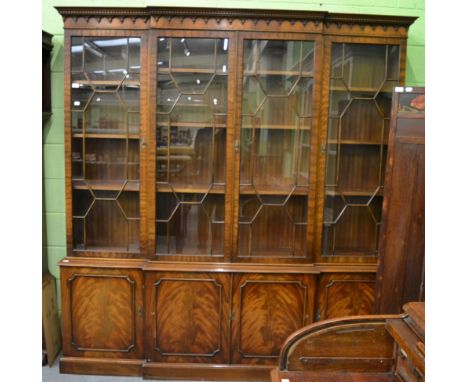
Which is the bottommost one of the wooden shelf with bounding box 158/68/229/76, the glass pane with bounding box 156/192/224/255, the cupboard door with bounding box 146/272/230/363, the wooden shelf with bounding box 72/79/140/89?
the cupboard door with bounding box 146/272/230/363

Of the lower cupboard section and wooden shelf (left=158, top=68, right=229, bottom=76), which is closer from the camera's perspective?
wooden shelf (left=158, top=68, right=229, bottom=76)

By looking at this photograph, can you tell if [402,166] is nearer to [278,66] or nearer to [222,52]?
[278,66]

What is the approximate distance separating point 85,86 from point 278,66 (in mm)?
1212

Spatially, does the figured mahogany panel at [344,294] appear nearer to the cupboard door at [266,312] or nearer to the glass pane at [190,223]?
the cupboard door at [266,312]

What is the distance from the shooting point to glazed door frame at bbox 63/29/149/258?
240 cm

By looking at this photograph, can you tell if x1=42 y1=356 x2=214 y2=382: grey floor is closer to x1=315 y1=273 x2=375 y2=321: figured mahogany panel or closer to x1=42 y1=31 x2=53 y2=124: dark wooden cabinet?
x1=315 y1=273 x2=375 y2=321: figured mahogany panel

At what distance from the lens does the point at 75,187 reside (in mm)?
2541

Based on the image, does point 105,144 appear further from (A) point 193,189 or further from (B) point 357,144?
(B) point 357,144

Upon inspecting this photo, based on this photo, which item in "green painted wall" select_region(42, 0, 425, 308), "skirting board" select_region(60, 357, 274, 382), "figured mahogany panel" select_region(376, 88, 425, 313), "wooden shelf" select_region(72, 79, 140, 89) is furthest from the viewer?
"green painted wall" select_region(42, 0, 425, 308)

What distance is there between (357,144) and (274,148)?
1.76 ft

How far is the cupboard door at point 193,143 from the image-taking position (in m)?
2.41

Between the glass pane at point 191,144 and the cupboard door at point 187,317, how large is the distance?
0.20 meters

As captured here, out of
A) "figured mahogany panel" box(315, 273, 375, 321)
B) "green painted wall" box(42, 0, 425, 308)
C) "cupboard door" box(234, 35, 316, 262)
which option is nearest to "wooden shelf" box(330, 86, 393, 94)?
"cupboard door" box(234, 35, 316, 262)

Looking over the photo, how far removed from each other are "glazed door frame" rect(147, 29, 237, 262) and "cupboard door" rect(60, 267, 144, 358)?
0.97 feet
